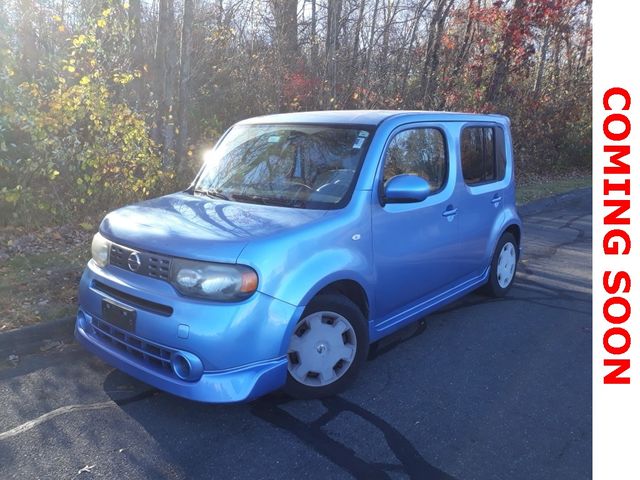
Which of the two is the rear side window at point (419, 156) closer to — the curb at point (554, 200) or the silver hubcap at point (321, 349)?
the silver hubcap at point (321, 349)

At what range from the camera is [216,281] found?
3.08 m

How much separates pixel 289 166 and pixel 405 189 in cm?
87

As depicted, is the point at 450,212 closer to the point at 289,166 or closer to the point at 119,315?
the point at 289,166

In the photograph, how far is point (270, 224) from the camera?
338cm

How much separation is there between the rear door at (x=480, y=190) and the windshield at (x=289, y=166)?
1.31 meters

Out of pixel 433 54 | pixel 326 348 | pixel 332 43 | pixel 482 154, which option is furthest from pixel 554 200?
pixel 326 348

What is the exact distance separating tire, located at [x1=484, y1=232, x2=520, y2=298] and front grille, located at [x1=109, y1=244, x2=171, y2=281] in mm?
3440

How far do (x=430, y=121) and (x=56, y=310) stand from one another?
342cm

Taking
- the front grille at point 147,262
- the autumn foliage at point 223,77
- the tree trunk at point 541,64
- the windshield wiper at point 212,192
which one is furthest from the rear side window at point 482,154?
the tree trunk at point 541,64

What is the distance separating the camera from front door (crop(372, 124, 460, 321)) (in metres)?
3.93

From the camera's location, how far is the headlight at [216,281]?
306cm

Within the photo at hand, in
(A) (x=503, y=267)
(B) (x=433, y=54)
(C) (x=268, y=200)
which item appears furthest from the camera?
(B) (x=433, y=54)

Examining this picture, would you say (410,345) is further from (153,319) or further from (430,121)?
(153,319)

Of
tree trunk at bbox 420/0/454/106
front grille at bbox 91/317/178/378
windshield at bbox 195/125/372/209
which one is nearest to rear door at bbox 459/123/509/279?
windshield at bbox 195/125/372/209
